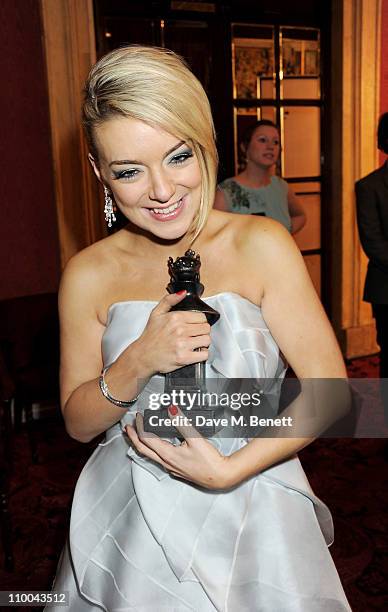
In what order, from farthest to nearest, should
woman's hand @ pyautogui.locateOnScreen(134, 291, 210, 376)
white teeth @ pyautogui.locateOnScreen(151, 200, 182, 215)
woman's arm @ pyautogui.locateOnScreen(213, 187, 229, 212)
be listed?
woman's arm @ pyautogui.locateOnScreen(213, 187, 229, 212) < white teeth @ pyautogui.locateOnScreen(151, 200, 182, 215) < woman's hand @ pyautogui.locateOnScreen(134, 291, 210, 376)

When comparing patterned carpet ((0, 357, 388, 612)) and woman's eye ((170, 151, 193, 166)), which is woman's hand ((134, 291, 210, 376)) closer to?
Answer: woman's eye ((170, 151, 193, 166))

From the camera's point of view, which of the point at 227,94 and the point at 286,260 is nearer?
the point at 286,260

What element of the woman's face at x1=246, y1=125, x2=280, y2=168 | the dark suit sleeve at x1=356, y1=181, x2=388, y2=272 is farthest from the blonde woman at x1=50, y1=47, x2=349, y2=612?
the woman's face at x1=246, y1=125, x2=280, y2=168

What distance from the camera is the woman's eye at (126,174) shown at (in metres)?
1.15

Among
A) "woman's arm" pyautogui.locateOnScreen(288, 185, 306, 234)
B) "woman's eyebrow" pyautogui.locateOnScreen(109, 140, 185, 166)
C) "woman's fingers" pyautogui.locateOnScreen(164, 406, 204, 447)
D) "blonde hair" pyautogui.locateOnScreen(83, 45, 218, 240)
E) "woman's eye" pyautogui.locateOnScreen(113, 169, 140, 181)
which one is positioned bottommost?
"woman's fingers" pyautogui.locateOnScreen(164, 406, 204, 447)

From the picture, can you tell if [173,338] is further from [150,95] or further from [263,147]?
[263,147]

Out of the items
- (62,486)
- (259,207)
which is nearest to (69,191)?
(259,207)

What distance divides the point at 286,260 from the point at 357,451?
9.36 ft

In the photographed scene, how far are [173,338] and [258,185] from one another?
332 cm

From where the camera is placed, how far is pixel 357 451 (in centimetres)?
380

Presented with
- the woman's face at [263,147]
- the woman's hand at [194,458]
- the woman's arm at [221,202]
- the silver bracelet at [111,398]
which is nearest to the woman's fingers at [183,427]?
the woman's hand at [194,458]

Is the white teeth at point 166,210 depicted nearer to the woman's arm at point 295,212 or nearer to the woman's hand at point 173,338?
the woman's hand at point 173,338

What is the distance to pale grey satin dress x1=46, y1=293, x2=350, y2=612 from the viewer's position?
121 centimetres

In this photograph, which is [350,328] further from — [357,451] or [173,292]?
[173,292]
